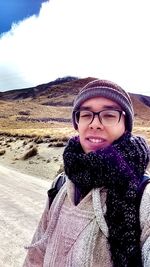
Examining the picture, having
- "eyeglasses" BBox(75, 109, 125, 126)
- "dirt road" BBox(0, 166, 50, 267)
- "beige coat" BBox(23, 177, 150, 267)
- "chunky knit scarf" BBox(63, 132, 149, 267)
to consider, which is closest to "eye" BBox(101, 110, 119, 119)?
"eyeglasses" BBox(75, 109, 125, 126)

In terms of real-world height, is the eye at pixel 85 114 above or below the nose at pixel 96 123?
above

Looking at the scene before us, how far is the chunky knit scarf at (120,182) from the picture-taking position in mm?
1747

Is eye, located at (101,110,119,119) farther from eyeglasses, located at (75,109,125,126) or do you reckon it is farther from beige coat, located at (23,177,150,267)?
beige coat, located at (23,177,150,267)

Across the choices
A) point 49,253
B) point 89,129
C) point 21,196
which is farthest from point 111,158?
point 21,196

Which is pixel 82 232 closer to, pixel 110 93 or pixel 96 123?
pixel 96 123

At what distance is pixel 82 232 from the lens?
1.90 m

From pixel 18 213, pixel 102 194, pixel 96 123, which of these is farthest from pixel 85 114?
pixel 18 213

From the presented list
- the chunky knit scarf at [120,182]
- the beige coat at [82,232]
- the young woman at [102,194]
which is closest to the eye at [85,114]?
the young woman at [102,194]

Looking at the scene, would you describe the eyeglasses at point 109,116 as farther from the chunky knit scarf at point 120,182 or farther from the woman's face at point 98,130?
the chunky knit scarf at point 120,182

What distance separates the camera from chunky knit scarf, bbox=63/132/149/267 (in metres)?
1.75

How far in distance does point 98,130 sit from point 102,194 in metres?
0.35

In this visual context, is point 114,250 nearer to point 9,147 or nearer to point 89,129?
point 89,129

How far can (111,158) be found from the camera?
1.87 m

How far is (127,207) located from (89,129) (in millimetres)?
514
